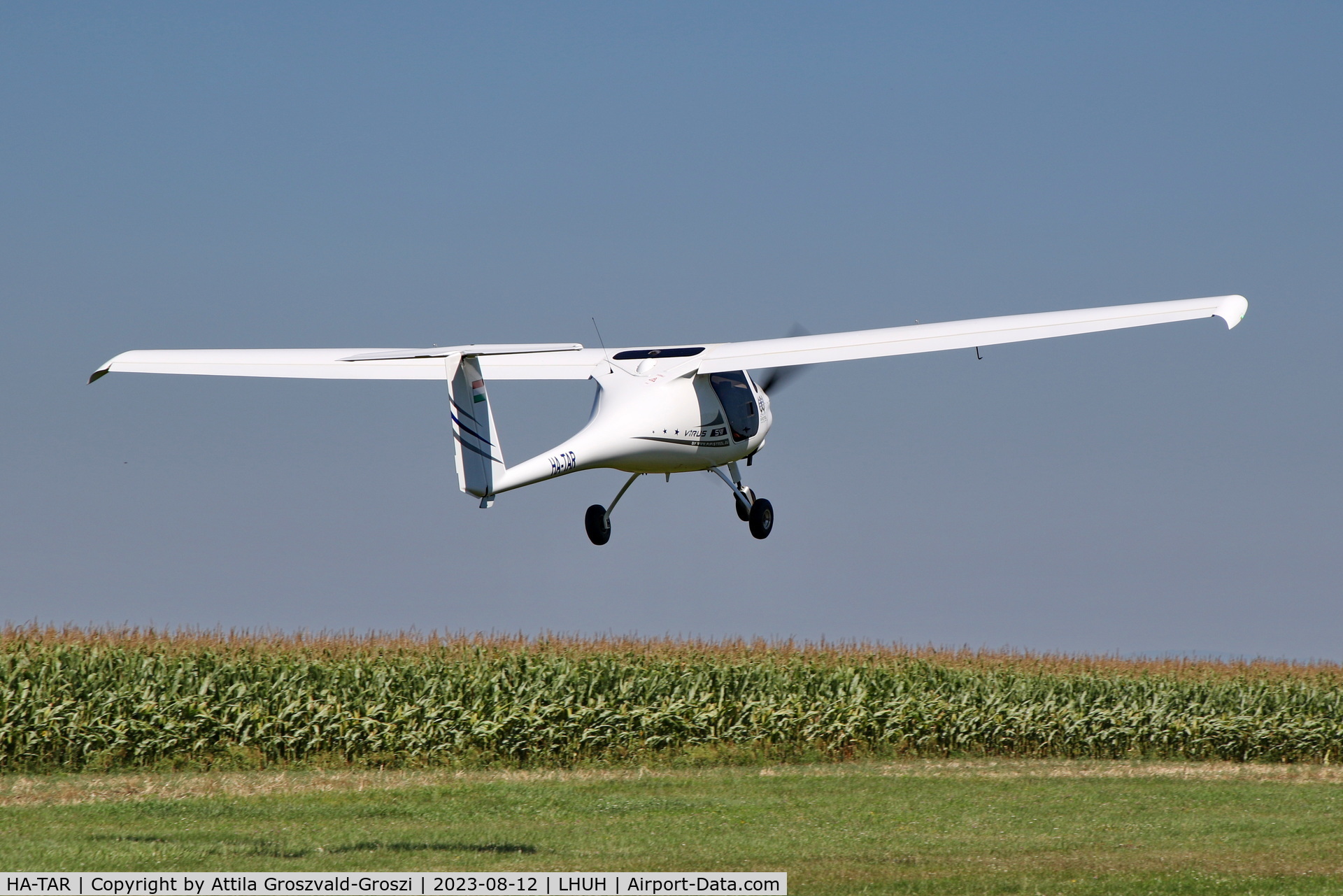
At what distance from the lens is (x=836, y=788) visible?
21250 millimetres

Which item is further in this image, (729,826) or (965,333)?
(729,826)

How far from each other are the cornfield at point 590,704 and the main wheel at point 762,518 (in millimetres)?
8967

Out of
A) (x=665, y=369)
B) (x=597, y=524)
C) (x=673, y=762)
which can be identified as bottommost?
(x=673, y=762)

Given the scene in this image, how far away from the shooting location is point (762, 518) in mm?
15328

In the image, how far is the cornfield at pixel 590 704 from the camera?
71.3 feet

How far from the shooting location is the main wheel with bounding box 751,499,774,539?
15328 mm

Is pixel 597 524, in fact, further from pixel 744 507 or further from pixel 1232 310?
pixel 1232 310

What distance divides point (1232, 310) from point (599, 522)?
7304 millimetres

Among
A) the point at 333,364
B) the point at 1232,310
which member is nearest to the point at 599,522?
the point at 333,364
